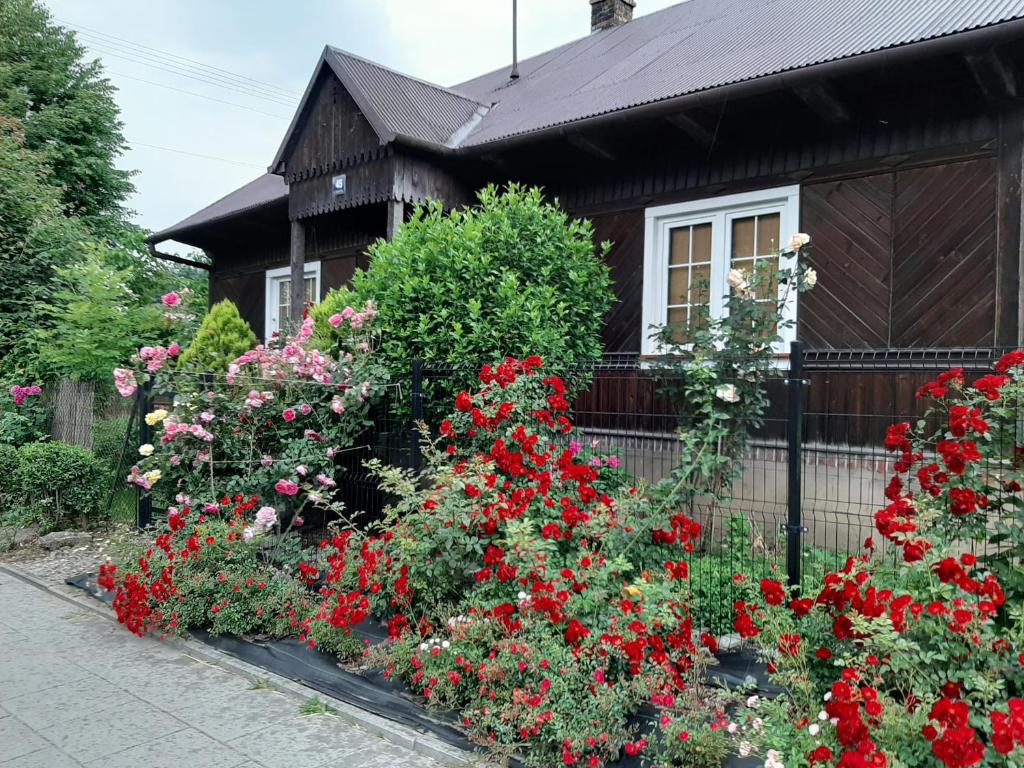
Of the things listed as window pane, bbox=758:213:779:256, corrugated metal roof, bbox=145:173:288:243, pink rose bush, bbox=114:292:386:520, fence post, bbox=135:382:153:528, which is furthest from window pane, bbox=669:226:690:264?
corrugated metal roof, bbox=145:173:288:243

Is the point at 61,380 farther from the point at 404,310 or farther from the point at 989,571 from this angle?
the point at 989,571

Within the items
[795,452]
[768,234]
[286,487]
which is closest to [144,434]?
[286,487]

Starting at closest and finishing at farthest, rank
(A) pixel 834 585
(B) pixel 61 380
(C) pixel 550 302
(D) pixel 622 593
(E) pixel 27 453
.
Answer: (A) pixel 834 585 → (D) pixel 622 593 → (C) pixel 550 302 → (E) pixel 27 453 → (B) pixel 61 380

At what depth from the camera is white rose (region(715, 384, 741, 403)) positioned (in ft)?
15.5

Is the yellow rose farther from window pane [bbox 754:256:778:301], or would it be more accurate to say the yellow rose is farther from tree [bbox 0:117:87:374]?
tree [bbox 0:117:87:374]

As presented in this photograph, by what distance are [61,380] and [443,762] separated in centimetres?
848


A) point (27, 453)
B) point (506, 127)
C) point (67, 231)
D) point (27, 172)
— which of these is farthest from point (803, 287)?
point (27, 172)

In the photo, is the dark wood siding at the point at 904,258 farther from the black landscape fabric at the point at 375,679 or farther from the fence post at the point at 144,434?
the fence post at the point at 144,434

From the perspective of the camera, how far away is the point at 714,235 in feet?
23.9

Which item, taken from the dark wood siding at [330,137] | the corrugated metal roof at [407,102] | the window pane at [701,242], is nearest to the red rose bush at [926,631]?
the window pane at [701,242]

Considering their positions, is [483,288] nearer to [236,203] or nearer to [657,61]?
[657,61]

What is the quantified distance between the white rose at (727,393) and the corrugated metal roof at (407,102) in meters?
5.27

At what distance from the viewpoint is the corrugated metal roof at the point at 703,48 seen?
6016 mm

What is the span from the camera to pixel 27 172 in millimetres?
11961
